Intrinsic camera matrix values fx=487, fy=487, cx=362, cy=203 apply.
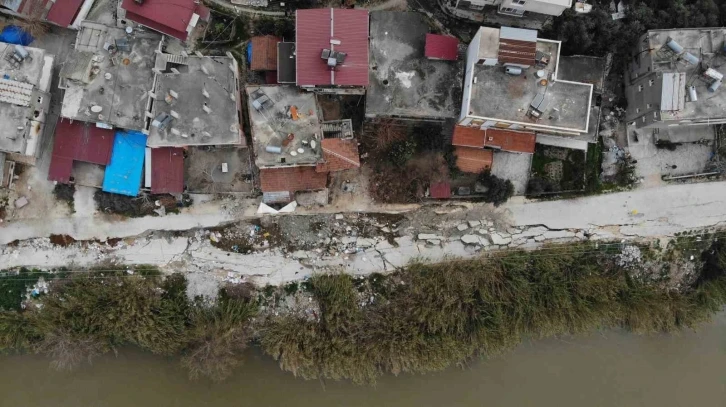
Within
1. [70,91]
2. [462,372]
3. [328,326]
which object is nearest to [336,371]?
[328,326]

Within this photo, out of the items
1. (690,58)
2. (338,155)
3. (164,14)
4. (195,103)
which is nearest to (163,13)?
(164,14)

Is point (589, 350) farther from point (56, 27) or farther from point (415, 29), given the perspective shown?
point (56, 27)

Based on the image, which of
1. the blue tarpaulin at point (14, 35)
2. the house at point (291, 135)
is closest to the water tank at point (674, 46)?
the house at point (291, 135)

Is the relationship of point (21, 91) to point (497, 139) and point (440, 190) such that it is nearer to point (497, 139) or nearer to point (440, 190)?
point (440, 190)

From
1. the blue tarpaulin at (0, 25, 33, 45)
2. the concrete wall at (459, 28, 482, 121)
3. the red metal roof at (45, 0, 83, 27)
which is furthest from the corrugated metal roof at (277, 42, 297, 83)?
the blue tarpaulin at (0, 25, 33, 45)

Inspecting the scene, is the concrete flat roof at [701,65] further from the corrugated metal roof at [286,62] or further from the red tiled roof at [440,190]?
the corrugated metal roof at [286,62]

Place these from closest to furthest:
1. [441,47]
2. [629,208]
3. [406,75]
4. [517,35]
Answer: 1. [517,35]
2. [441,47]
3. [406,75]
4. [629,208]
